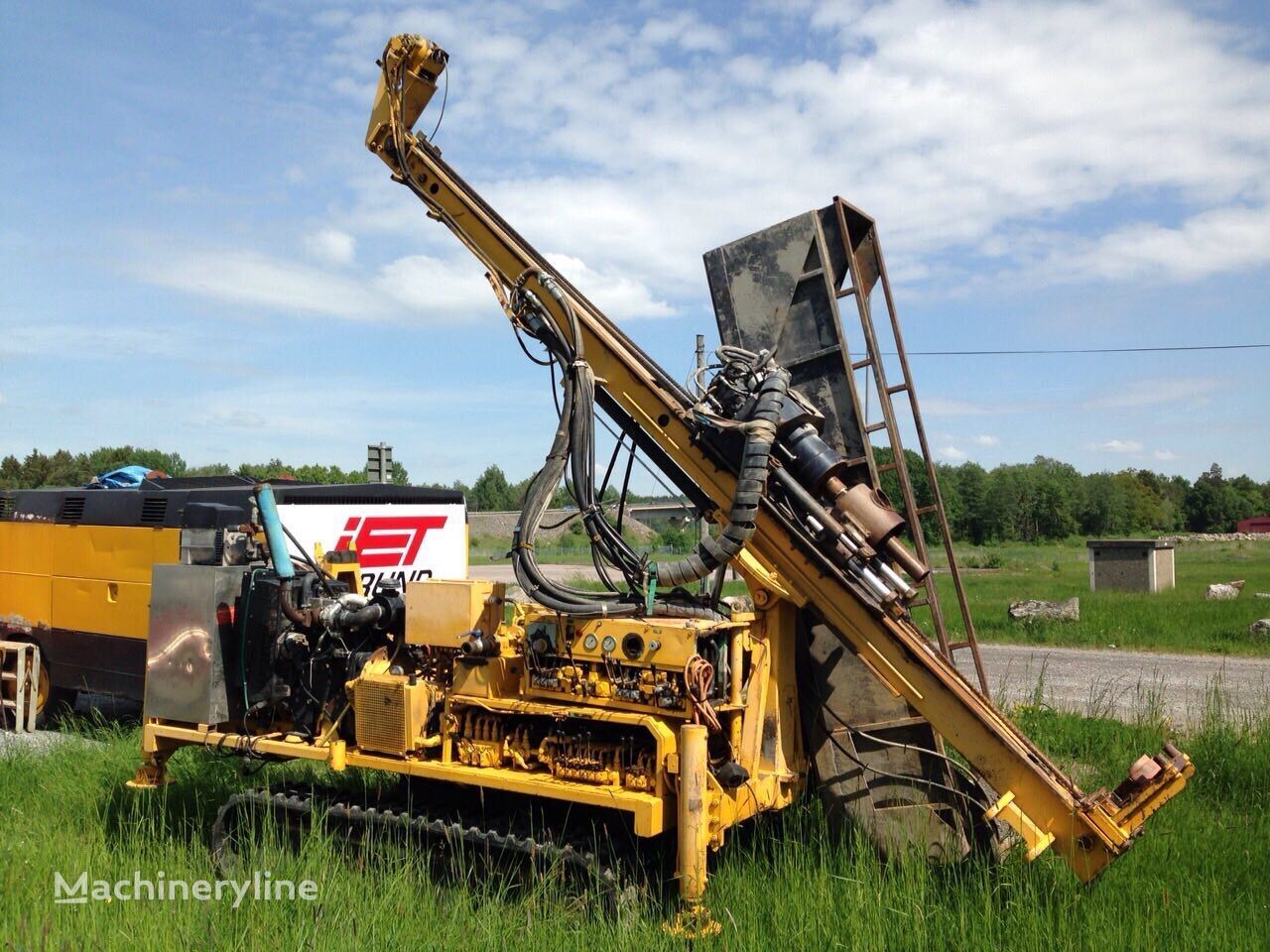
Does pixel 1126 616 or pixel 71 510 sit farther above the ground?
pixel 71 510

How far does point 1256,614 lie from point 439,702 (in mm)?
18707

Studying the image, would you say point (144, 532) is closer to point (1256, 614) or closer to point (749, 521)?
point (749, 521)

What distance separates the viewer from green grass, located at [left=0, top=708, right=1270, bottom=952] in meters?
4.90

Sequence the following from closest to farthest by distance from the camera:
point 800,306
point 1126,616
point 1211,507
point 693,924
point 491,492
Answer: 1. point 693,924
2. point 800,306
3. point 1126,616
4. point 491,492
5. point 1211,507

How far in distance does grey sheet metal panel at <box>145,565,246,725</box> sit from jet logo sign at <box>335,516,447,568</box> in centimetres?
430

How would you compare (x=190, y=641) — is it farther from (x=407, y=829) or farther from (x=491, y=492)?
(x=491, y=492)

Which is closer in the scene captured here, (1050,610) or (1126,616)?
(1050,610)

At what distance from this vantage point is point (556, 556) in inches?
1519

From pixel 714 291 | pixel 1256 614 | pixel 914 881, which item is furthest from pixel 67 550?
pixel 1256 614

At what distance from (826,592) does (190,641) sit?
163 inches

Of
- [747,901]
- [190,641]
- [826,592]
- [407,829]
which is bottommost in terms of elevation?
[747,901]

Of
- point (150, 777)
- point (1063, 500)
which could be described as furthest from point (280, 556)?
point (1063, 500)

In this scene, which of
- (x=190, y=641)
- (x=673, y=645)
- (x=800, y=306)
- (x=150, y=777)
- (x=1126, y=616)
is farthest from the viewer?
(x=1126, y=616)

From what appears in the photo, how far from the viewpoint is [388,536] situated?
11797 mm
